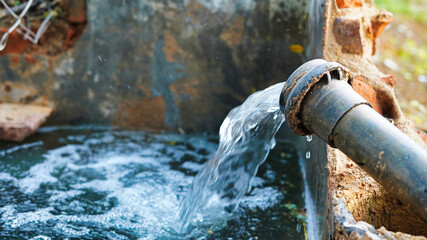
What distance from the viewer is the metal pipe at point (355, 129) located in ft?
5.52

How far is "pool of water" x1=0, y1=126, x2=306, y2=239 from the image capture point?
267 centimetres

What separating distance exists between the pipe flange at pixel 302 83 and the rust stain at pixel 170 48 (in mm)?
1991

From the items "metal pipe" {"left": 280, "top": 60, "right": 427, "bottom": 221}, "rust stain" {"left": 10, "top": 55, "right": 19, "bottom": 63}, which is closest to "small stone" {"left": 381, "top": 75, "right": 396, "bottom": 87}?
"metal pipe" {"left": 280, "top": 60, "right": 427, "bottom": 221}

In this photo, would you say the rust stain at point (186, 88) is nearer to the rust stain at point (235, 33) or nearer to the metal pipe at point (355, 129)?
the rust stain at point (235, 33)

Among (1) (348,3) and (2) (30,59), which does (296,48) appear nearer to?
(1) (348,3)

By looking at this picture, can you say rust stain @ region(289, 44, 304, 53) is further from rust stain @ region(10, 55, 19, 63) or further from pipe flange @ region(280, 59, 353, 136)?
rust stain @ region(10, 55, 19, 63)

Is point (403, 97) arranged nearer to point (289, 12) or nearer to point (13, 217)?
point (289, 12)

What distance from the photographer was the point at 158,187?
320 cm

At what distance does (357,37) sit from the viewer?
291 cm

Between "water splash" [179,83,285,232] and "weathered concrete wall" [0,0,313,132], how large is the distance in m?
0.94

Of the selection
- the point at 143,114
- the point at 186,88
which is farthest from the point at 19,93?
the point at 186,88

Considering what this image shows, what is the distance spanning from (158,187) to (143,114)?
3.63ft

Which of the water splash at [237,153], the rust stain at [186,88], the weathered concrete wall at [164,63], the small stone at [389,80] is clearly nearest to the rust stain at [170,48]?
the weathered concrete wall at [164,63]

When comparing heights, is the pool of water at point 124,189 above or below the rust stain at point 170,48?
below
